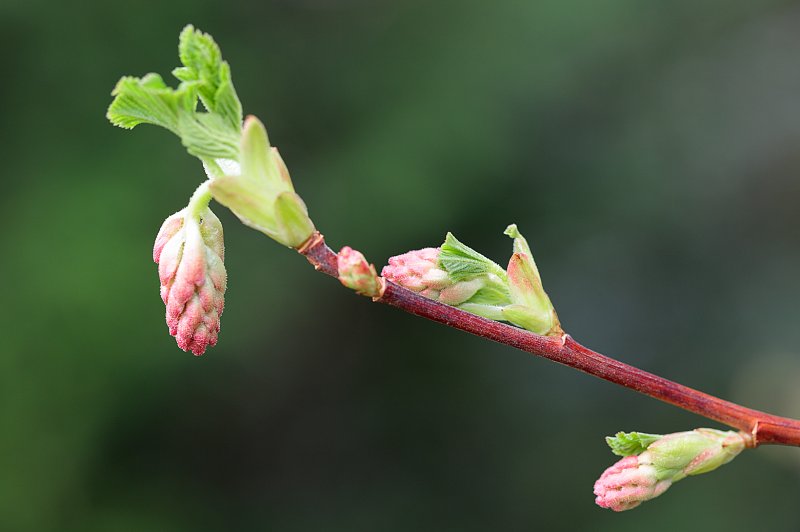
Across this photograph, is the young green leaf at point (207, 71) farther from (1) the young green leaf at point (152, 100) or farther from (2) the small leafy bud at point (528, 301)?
(2) the small leafy bud at point (528, 301)

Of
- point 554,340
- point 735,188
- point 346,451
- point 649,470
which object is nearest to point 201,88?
point 554,340

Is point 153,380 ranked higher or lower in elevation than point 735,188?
lower

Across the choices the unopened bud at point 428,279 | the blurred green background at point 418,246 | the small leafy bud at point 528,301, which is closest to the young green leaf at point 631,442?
the small leafy bud at point 528,301

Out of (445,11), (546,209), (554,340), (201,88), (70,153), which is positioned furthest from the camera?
(546,209)

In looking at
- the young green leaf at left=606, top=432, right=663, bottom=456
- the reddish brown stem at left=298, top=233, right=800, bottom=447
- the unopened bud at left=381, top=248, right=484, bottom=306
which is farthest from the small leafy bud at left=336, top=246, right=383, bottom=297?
the young green leaf at left=606, top=432, right=663, bottom=456

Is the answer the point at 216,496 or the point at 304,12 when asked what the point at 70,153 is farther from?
the point at 216,496

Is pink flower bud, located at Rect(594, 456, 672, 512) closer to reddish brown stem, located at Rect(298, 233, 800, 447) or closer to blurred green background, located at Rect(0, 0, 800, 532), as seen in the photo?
reddish brown stem, located at Rect(298, 233, 800, 447)
